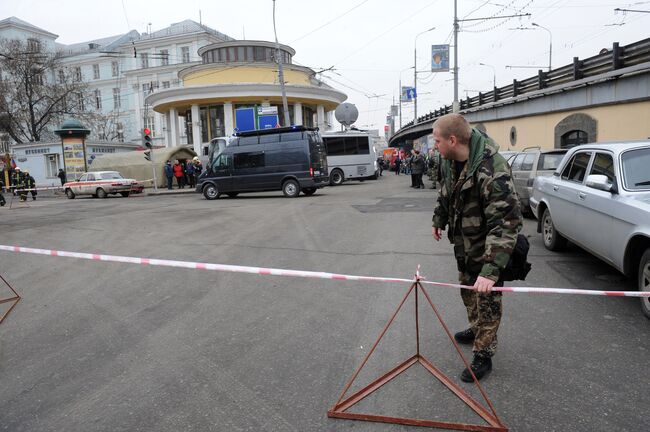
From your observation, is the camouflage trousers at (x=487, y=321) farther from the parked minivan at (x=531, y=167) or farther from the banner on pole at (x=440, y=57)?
the banner on pole at (x=440, y=57)

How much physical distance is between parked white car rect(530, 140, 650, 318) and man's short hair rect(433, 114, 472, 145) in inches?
91.6

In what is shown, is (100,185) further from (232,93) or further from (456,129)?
(456,129)

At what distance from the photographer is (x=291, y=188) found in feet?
64.4

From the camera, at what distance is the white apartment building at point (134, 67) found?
62281 mm

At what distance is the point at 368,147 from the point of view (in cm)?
2966

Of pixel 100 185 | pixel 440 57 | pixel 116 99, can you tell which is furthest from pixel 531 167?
pixel 116 99

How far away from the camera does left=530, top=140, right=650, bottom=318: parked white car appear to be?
15.2 ft

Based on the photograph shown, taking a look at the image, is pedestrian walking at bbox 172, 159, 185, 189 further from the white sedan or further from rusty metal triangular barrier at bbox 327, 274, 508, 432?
rusty metal triangular barrier at bbox 327, 274, 508, 432

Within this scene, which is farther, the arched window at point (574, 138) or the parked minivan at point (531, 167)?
the arched window at point (574, 138)

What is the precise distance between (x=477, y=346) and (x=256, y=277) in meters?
3.56

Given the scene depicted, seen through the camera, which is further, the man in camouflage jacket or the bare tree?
the bare tree

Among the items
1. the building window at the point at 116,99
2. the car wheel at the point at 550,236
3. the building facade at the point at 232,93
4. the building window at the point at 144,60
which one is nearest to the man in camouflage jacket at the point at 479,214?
the car wheel at the point at 550,236

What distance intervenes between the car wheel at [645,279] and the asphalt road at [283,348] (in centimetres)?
12

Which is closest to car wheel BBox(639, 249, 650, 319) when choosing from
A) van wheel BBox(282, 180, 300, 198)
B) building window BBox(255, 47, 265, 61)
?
van wheel BBox(282, 180, 300, 198)
